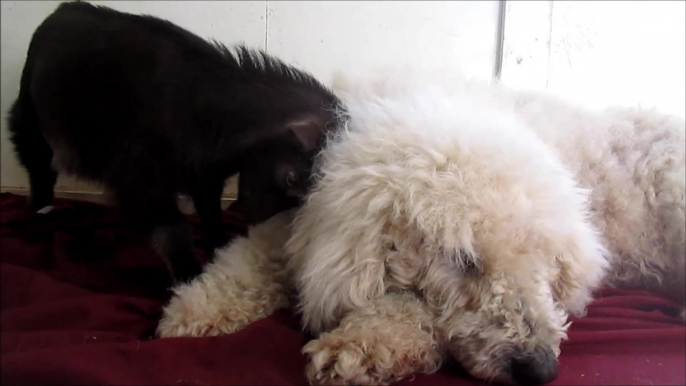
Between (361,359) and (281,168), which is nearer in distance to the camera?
(361,359)

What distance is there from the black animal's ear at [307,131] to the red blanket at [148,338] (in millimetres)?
388

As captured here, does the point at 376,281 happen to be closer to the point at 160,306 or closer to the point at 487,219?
the point at 487,219

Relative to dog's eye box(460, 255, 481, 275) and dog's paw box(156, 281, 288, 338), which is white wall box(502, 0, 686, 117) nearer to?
dog's eye box(460, 255, 481, 275)

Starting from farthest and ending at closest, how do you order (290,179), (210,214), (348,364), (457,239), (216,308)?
(210,214), (290,179), (216,308), (457,239), (348,364)

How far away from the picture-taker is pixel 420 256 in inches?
41.7

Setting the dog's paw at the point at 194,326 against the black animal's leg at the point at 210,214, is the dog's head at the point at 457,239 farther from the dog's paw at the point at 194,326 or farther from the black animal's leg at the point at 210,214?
the black animal's leg at the point at 210,214

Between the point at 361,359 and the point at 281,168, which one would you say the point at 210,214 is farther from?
the point at 361,359

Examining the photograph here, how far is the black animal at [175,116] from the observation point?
1283 mm

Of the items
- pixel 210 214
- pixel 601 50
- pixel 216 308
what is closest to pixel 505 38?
pixel 601 50

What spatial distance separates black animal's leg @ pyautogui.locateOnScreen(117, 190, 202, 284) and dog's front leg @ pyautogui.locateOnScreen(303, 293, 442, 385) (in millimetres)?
496

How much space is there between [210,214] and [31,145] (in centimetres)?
67

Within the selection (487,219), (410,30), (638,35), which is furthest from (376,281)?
(638,35)

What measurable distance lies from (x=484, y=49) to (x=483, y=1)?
0.18 meters

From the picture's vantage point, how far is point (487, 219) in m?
1.02
